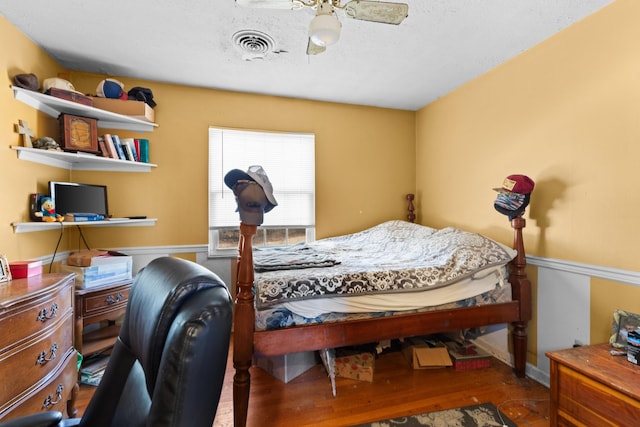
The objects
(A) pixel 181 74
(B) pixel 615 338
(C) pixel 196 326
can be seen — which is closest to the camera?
(C) pixel 196 326

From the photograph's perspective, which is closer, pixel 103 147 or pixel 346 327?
pixel 346 327

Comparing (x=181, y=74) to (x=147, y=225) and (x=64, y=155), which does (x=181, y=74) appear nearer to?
(x=64, y=155)

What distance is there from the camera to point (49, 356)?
1510 mm

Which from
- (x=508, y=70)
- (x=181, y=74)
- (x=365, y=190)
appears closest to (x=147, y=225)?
(x=181, y=74)

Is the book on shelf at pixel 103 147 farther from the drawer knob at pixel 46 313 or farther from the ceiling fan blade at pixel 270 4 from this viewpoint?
the ceiling fan blade at pixel 270 4

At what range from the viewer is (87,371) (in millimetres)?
2178

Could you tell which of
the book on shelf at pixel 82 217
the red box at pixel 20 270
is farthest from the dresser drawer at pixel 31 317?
the book on shelf at pixel 82 217

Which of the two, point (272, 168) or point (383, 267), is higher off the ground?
point (272, 168)

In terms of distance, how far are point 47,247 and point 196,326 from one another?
260 cm

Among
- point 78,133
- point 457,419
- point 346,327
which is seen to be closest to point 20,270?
point 78,133

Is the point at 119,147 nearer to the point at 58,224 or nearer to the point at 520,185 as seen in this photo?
the point at 58,224

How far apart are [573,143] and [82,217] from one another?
3656 mm

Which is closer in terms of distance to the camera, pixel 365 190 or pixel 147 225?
pixel 147 225

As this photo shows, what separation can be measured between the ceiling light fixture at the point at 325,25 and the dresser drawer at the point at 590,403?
1976mm
